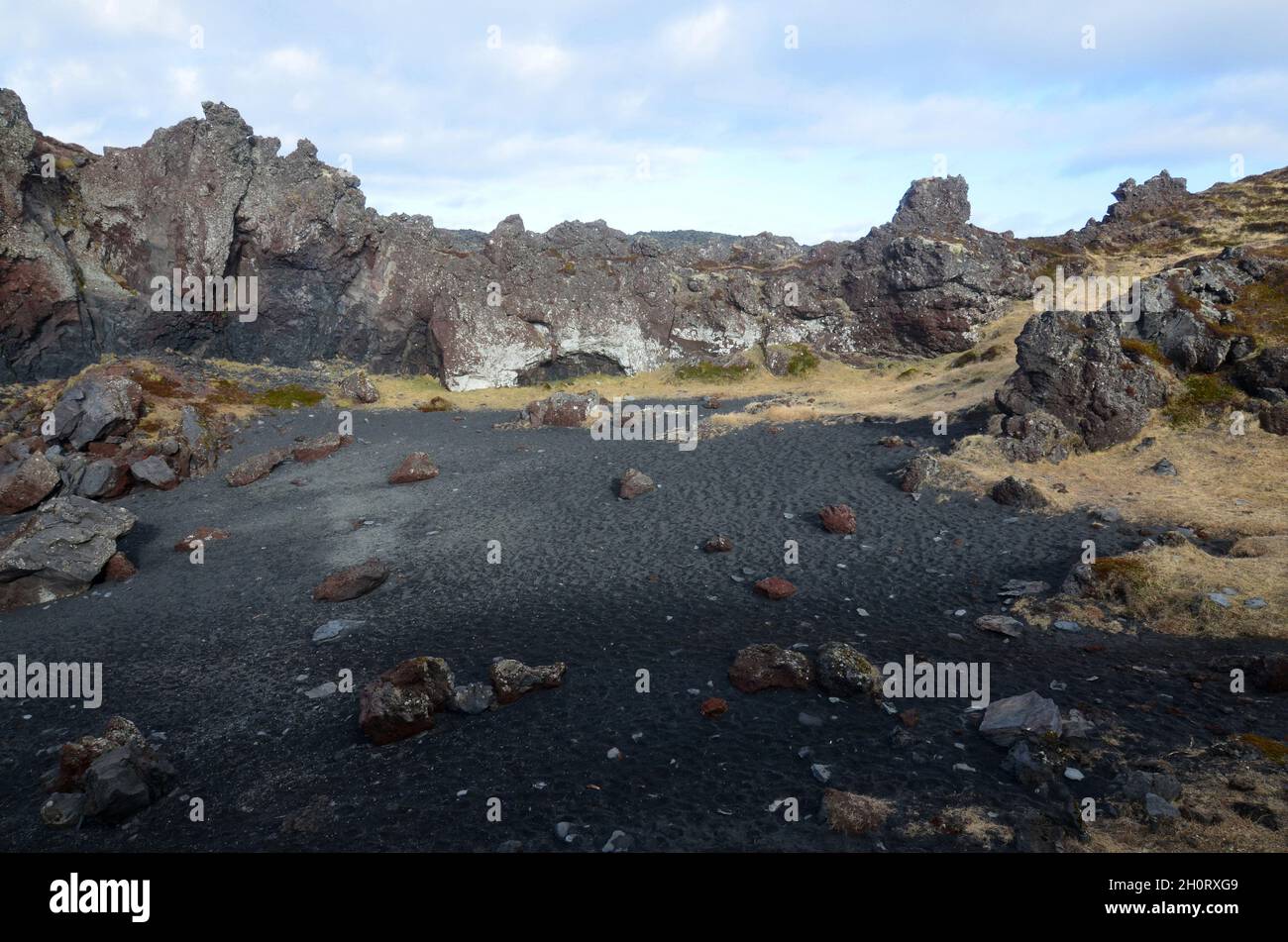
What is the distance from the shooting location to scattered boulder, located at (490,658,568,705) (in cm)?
1043

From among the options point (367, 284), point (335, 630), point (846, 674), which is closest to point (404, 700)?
point (335, 630)

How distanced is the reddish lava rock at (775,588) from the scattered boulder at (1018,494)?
7.77 metres

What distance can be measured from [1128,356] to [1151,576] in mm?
14147

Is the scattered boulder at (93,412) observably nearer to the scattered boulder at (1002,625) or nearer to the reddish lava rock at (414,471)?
the reddish lava rock at (414,471)

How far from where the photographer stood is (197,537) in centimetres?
1852

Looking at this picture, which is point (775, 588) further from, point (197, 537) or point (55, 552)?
point (55, 552)

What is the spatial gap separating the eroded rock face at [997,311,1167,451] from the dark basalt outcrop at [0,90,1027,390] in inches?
674

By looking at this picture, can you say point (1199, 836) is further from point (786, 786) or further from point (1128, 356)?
point (1128, 356)

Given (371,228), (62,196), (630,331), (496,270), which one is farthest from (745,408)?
(62,196)

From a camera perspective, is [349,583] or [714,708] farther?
[349,583]

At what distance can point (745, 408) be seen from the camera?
3241 cm

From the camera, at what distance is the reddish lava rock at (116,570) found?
16406mm

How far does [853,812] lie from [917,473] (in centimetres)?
1398

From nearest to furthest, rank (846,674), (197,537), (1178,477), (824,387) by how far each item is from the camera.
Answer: (846,674)
(197,537)
(1178,477)
(824,387)
